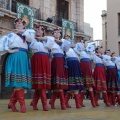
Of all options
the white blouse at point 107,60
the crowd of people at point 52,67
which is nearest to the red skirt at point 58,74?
the crowd of people at point 52,67

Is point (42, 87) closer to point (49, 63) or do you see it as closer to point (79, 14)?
point (49, 63)

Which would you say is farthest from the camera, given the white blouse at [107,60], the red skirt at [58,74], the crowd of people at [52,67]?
the white blouse at [107,60]

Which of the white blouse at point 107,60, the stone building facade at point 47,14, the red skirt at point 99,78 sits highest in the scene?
the stone building facade at point 47,14

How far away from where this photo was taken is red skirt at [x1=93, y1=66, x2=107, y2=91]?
7445 mm

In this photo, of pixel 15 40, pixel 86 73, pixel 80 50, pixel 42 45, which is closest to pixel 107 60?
pixel 86 73

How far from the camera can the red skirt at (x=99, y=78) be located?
7.44 meters

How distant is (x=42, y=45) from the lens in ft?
18.5

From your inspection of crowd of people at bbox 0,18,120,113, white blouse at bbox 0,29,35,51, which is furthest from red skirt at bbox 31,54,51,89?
white blouse at bbox 0,29,35,51

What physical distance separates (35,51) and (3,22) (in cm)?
889

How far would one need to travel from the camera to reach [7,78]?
5.15 metres

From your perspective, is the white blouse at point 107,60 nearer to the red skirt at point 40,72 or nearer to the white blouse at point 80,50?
the white blouse at point 80,50

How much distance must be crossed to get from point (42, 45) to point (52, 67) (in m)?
0.64

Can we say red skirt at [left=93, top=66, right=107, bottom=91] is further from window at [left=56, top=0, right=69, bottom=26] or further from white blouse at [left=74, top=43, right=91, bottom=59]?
window at [left=56, top=0, right=69, bottom=26]

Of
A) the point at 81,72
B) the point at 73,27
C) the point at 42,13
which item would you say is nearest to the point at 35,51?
the point at 81,72
